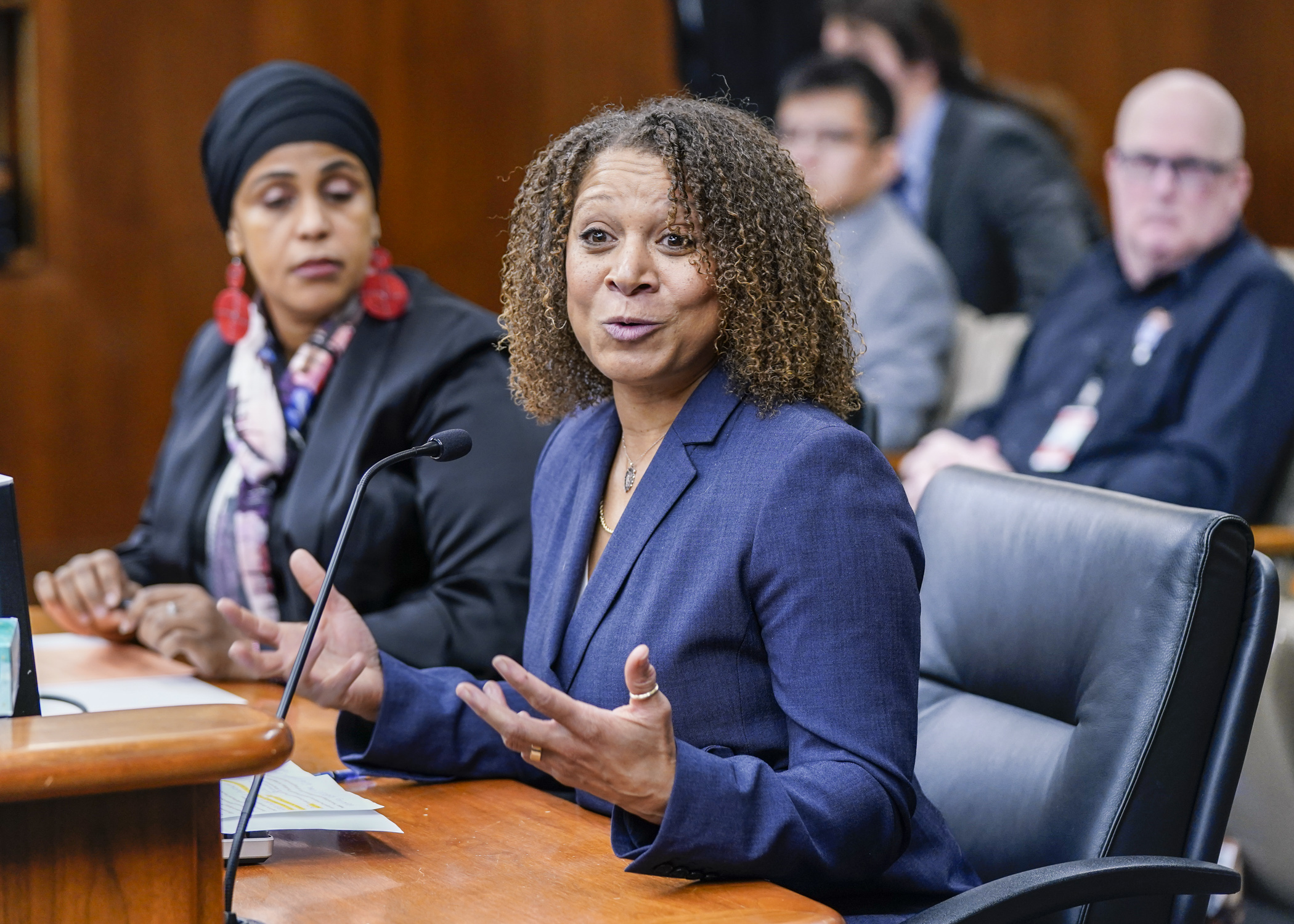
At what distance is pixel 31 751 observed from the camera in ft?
2.76

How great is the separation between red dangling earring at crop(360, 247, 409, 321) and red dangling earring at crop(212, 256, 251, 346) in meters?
0.26

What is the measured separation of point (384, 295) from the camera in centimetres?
220

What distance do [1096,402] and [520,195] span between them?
2.32 metres

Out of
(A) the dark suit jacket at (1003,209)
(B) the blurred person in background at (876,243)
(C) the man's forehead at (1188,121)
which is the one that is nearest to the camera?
(C) the man's forehead at (1188,121)

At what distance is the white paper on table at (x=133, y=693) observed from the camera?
165 cm

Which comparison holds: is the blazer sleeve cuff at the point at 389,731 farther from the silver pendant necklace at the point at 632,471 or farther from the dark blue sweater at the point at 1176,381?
the dark blue sweater at the point at 1176,381

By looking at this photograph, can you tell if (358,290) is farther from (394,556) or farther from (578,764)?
(578,764)

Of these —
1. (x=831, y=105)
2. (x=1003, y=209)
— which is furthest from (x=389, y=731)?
(x=1003, y=209)

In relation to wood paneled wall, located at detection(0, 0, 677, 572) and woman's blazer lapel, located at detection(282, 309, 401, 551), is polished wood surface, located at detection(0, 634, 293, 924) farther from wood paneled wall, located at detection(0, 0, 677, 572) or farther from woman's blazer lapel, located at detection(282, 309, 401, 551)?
wood paneled wall, located at detection(0, 0, 677, 572)

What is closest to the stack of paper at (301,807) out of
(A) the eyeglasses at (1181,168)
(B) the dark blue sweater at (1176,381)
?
(B) the dark blue sweater at (1176,381)

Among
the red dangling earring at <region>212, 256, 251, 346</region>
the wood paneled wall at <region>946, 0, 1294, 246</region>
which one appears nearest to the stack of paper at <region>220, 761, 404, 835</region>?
the red dangling earring at <region>212, 256, 251, 346</region>

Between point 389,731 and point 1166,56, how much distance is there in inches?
205

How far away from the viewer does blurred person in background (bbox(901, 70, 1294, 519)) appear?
122 inches

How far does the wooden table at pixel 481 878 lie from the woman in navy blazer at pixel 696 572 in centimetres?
3
